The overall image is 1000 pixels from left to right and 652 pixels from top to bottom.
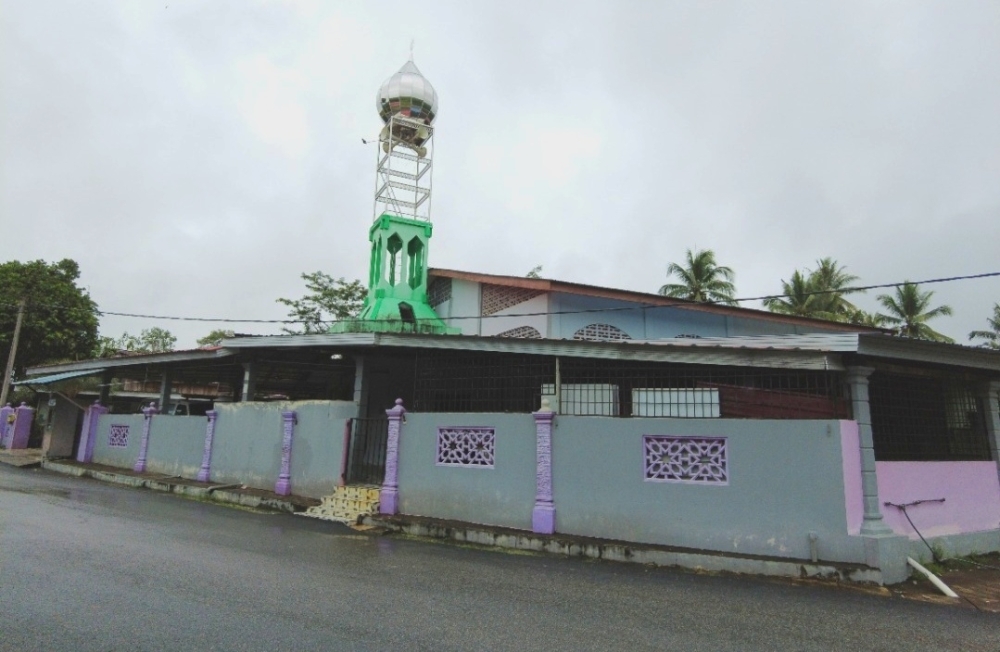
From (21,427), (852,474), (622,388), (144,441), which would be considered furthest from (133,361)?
(852,474)

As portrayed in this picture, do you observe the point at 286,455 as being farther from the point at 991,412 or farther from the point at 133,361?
the point at 991,412

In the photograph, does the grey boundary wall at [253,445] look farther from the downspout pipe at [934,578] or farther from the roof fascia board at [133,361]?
the downspout pipe at [934,578]

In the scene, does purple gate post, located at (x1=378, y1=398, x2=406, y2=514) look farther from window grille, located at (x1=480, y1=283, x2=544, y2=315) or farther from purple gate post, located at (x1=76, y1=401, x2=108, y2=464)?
purple gate post, located at (x1=76, y1=401, x2=108, y2=464)

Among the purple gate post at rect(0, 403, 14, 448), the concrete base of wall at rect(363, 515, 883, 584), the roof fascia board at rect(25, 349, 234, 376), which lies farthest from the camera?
the purple gate post at rect(0, 403, 14, 448)

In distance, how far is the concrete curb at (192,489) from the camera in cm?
1078

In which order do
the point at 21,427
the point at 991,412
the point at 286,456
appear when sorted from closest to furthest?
1. the point at 991,412
2. the point at 286,456
3. the point at 21,427

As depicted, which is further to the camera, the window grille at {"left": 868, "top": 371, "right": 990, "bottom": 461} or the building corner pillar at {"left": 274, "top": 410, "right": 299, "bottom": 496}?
the building corner pillar at {"left": 274, "top": 410, "right": 299, "bottom": 496}

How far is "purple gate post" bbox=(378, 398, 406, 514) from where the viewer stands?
9.59 meters

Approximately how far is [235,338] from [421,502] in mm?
5739

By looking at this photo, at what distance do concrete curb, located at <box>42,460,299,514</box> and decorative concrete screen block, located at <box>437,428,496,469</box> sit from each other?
321cm

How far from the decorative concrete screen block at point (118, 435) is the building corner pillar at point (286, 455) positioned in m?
7.23

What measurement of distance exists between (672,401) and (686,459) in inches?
58.4

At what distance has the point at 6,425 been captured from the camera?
23125mm

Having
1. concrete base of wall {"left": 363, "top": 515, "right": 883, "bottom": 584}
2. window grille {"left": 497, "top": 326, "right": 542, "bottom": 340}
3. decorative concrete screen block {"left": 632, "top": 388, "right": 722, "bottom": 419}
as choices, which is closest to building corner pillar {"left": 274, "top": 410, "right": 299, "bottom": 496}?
concrete base of wall {"left": 363, "top": 515, "right": 883, "bottom": 584}
